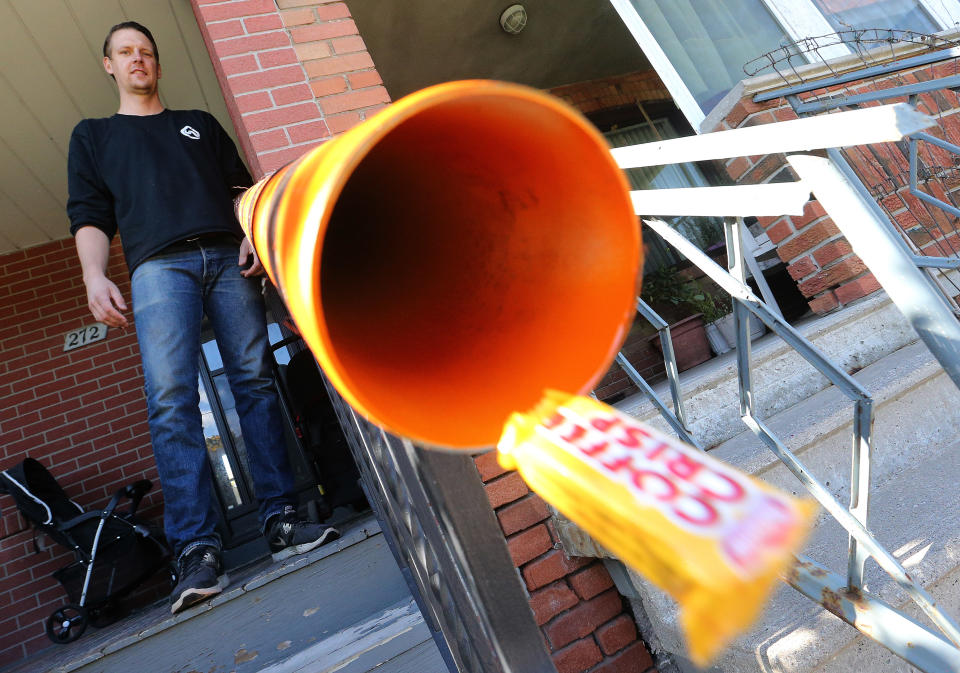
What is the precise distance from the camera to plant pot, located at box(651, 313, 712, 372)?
11.9 ft

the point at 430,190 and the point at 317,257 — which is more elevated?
the point at 430,190

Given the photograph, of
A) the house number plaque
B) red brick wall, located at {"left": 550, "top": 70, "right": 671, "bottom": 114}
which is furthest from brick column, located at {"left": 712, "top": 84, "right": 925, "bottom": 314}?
the house number plaque

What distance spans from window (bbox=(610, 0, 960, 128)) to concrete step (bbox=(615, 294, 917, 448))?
1283 mm

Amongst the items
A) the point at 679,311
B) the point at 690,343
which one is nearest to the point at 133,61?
the point at 690,343

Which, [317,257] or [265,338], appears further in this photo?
[265,338]

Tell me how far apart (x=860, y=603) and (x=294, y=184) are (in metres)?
1.10

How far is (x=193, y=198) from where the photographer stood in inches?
73.9

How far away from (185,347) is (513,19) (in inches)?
128

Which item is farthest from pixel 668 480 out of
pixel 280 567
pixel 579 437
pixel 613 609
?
pixel 280 567

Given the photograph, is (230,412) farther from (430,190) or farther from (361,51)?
(430,190)

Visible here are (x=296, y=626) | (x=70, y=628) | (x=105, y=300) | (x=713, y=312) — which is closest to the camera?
(x=105, y=300)

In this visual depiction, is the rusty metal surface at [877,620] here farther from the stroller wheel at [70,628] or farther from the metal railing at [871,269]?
the stroller wheel at [70,628]

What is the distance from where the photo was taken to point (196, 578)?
5.83 feet

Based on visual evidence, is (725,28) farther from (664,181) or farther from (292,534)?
(292,534)
